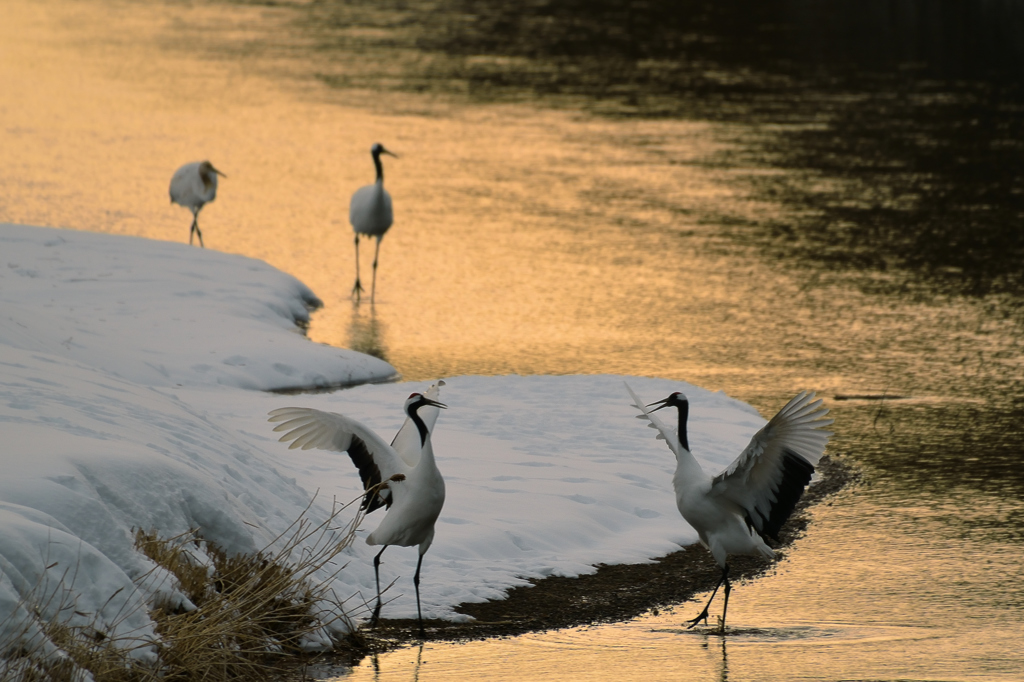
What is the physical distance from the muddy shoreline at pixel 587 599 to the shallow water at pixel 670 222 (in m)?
0.18

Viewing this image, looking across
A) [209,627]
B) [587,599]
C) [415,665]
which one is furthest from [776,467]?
[209,627]

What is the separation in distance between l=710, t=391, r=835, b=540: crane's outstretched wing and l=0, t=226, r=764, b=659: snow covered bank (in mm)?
1161

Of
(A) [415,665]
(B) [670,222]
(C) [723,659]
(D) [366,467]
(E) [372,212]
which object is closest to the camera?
(A) [415,665]

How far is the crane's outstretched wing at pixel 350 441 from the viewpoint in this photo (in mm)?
6672

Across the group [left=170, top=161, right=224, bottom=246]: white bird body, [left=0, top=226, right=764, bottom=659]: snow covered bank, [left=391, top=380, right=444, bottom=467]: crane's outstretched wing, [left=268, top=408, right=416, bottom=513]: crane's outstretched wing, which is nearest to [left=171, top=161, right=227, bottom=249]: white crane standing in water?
[left=170, top=161, right=224, bottom=246]: white bird body

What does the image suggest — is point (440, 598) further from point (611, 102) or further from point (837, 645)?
point (611, 102)

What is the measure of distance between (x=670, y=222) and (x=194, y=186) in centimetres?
568

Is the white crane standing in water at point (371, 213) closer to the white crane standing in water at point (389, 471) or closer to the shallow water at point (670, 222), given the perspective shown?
the shallow water at point (670, 222)

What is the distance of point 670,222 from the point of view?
16438 mm

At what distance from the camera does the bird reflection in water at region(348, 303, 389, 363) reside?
12.1 m

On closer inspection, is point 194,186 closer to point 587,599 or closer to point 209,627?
point 587,599

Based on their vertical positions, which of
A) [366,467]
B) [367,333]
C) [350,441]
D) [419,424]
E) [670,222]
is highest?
[419,424]

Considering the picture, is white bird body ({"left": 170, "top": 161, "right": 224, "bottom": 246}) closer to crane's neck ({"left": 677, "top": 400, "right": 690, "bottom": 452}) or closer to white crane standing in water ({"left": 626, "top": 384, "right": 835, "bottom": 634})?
crane's neck ({"left": 677, "top": 400, "right": 690, "bottom": 452})

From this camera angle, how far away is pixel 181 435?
286 inches
